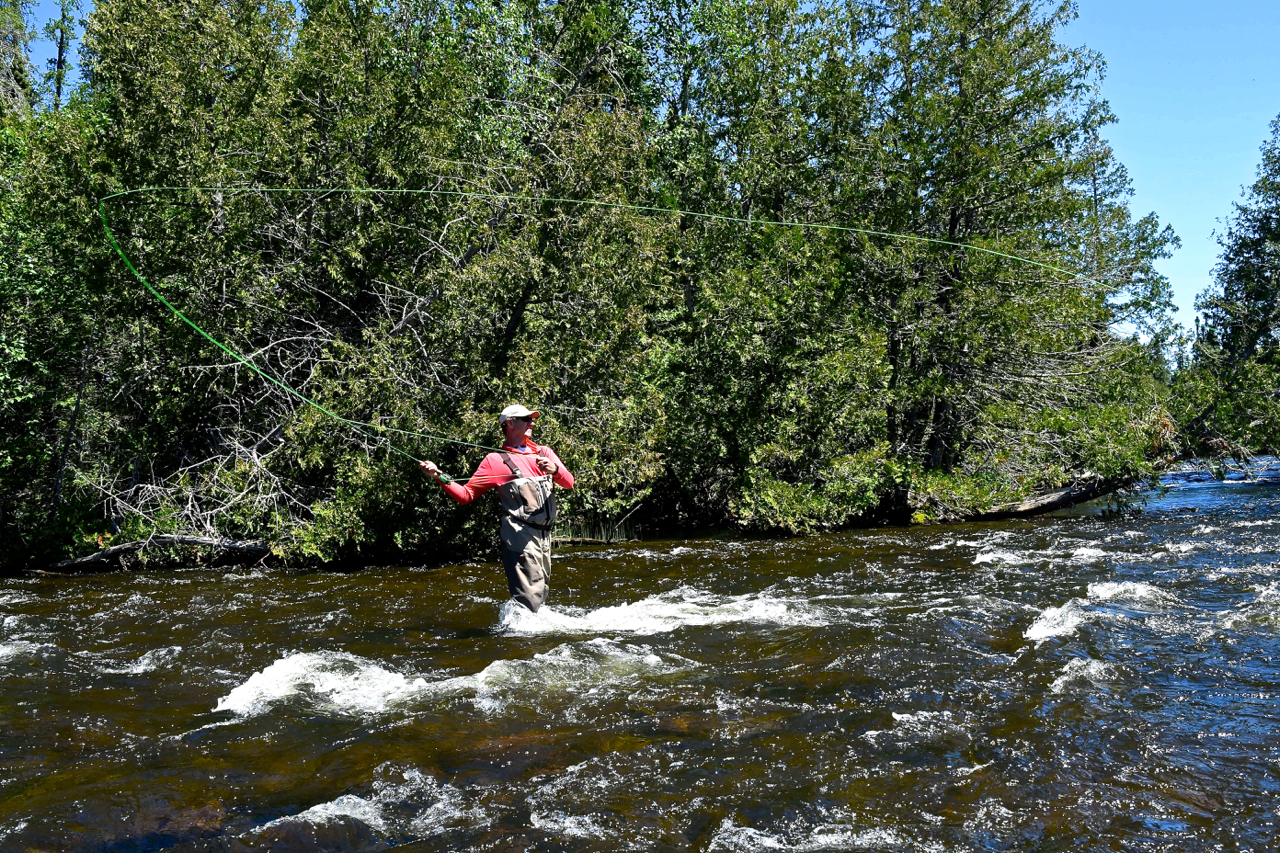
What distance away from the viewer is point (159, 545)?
1165cm

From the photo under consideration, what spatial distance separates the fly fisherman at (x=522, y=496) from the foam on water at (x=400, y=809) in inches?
129

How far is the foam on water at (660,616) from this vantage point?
7594 mm

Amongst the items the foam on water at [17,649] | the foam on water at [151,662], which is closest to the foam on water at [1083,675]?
the foam on water at [151,662]

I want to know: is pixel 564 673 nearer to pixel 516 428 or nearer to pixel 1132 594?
pixel 516 428

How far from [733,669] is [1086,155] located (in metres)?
14.7

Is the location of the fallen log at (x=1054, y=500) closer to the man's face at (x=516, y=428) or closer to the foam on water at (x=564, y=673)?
the man's face at (x=516, y=428)

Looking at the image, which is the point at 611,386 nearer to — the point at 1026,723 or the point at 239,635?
the point at 239,635

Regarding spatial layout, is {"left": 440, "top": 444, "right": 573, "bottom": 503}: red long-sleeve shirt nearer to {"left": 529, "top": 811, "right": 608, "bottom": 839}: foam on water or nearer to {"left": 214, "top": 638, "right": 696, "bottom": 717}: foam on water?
{"left": 214, "top": 638, "right": 696, "bottom": 717}: foam on water

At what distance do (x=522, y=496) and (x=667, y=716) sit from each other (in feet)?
8.99

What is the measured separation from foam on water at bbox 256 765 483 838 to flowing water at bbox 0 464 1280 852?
18mm

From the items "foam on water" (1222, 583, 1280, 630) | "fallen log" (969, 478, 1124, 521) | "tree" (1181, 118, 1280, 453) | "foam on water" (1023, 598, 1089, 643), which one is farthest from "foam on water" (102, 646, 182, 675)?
"tree" (1181, 118, 1280, 453)

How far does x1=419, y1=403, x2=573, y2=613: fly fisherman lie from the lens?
297 inches

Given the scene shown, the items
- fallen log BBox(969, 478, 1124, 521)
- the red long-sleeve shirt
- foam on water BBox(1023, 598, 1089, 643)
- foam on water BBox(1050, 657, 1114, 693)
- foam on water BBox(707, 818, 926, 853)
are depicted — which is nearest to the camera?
foam on water BBox(707, 818, 926, 853)

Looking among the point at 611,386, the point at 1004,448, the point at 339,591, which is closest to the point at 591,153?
the point at 611,386
